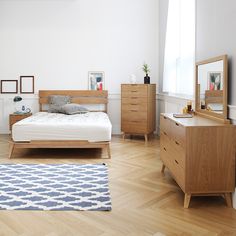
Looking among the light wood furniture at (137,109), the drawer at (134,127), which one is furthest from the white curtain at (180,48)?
the drawer at (134,127)

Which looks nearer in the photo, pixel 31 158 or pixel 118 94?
pixel 31 158

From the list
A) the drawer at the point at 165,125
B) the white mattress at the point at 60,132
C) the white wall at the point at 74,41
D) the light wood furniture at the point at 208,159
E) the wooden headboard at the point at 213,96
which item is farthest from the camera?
the white wall at the point at 74,41

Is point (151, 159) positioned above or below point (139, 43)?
below

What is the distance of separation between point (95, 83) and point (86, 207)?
14.5ft

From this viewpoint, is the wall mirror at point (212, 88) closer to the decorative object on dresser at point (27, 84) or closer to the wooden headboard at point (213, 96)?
the wooden headboard at point (213, 96)

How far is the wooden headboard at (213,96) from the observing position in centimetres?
330

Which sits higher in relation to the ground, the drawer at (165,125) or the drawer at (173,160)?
the drawer at (165,125)

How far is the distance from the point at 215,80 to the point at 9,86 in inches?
196

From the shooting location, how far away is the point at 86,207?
2.99 metres

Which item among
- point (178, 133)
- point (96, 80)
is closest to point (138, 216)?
point (178, 133)

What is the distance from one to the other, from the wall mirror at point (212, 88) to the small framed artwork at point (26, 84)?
4.13m

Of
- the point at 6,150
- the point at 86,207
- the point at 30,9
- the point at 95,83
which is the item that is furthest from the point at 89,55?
the point at 86,207

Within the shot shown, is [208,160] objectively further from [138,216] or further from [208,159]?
[138,216]

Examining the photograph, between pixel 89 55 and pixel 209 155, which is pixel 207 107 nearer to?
pixel 209 155
